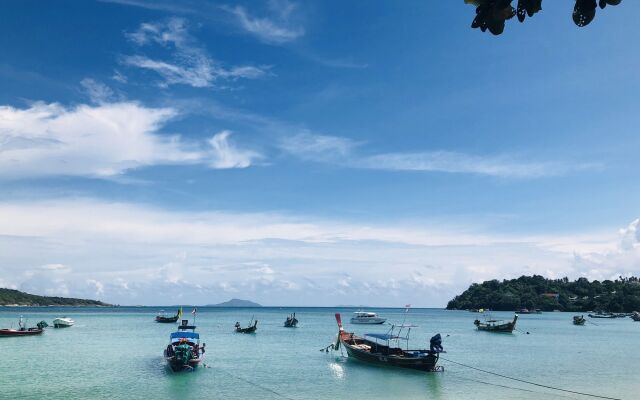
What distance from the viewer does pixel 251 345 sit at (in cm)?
5944

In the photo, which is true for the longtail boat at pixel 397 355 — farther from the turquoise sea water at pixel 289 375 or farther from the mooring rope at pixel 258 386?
the mooring rope at pixel 258 386

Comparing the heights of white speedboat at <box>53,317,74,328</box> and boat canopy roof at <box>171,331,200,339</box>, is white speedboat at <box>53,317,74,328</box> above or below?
below

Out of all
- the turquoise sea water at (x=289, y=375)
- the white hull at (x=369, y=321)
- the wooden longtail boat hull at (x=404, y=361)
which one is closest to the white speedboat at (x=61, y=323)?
the turquoise sea water at (x=289, y=375)

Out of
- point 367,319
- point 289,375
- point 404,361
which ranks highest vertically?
point 367,319

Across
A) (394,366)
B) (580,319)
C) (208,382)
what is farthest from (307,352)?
(580,319)

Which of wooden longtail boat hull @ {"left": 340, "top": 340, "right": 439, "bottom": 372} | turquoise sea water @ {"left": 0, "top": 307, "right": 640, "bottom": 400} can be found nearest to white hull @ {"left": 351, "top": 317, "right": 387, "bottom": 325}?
turquoise sea water @ {"left": 0, "top": 307, "right": 640, "bottom": 400}

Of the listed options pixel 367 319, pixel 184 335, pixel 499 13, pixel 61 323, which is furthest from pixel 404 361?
pixel 367 319

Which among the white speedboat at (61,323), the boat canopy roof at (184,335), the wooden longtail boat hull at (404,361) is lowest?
the wooden longtail boat hull at (404,361)

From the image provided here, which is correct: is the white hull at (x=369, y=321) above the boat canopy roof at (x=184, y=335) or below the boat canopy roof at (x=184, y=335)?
below

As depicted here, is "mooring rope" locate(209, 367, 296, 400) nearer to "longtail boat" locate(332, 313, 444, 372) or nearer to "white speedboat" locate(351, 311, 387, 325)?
"longtail boat" locate(332, 313, 444, 372)

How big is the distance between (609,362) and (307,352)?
2713 centimetres

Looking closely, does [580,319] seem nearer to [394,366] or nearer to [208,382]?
[394,366]

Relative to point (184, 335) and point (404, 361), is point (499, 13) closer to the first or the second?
point (404, 361)

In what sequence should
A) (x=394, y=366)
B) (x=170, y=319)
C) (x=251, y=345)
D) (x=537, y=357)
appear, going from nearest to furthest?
(x=394, y=366), (x=537, y=357), (x=251, y=345), (x=170, y=319)
